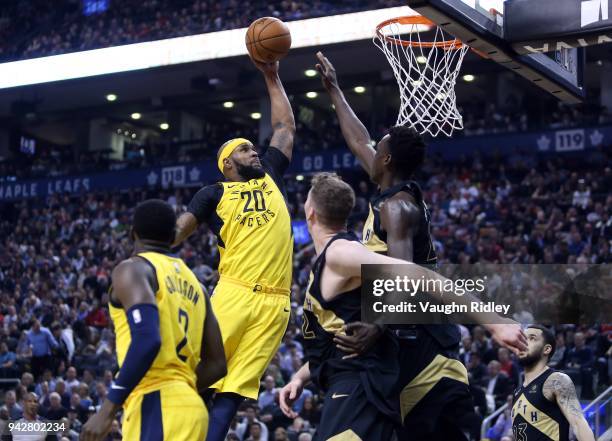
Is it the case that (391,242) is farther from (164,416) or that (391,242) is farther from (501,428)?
(501,428)

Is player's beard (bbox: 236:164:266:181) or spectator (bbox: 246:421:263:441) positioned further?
spectator (bbox: 246:421:263:441)

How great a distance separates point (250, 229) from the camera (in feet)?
21.7

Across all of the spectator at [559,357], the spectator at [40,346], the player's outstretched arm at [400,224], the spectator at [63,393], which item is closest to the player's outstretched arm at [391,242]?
the player's outstretched arm at [400,224]

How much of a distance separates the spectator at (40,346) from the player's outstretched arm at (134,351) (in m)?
13.7

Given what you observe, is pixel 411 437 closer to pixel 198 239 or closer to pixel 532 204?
pixel 532 204

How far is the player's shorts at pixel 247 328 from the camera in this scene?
6211mm

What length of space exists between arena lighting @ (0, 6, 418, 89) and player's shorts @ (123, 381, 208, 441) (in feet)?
62.7

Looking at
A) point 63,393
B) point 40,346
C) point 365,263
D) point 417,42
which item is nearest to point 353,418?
point 365,263

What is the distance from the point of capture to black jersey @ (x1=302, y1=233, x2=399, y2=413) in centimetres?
500

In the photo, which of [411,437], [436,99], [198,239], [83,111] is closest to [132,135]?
→ [83,111]

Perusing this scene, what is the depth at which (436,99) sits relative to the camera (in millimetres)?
9398

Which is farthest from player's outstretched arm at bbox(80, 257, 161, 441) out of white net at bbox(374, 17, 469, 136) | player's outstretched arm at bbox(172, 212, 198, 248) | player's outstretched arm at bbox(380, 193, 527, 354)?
white net at bbox(374, 17, 469, 136)

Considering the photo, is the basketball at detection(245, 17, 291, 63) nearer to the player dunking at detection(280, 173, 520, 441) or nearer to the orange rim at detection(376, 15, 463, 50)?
the orange rim at detection(376, 15, 463, 50)

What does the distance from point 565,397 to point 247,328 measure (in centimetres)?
257
